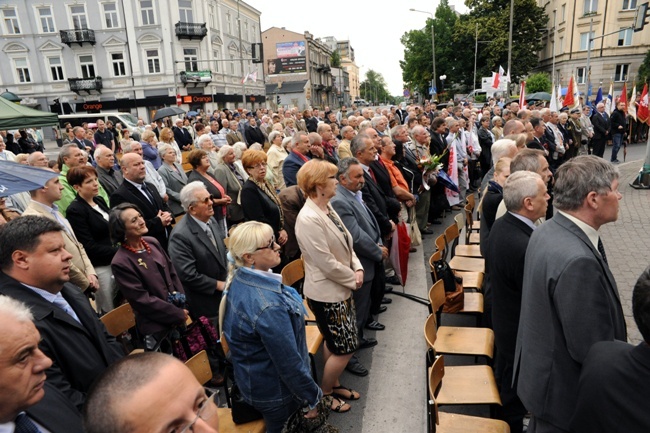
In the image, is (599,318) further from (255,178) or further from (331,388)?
(255,178)

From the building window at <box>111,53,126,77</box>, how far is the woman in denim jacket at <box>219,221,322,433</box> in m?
42.2

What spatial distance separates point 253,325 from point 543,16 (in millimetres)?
51882

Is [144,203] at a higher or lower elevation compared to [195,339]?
higher

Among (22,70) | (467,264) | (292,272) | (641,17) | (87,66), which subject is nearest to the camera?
(292,272)

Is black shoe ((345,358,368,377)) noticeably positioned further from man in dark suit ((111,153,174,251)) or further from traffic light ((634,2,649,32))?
traffic light ((634,2,649,32))

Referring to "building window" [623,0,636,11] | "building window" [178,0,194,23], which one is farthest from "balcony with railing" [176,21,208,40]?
"building window" [623,0,636,11]

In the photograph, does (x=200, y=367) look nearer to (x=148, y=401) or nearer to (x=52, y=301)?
(x=52, y=301)

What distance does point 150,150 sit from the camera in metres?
7.84

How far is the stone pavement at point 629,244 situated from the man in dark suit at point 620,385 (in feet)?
10.1

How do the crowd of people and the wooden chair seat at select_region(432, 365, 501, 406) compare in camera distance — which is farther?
the wooden chair seat at select_region(432, 365, 501, 406)

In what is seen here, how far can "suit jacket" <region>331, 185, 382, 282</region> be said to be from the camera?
12.9ft

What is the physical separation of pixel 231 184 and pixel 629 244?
6514 millimetres

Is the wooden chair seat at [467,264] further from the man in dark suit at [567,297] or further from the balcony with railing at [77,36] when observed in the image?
the balcony with railing at [77,36]

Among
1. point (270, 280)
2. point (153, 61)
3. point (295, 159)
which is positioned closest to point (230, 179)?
point (295, 159)
